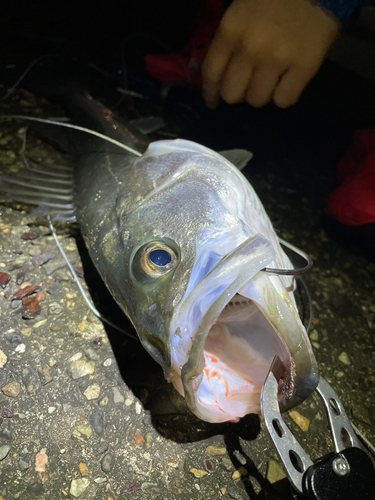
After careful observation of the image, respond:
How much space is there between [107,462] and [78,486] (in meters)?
0.14

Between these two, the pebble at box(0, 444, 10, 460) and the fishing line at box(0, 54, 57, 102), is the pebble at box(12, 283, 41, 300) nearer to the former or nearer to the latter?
the pebble at box(0, 444, 10, 460)

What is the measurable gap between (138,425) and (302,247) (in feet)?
5.91

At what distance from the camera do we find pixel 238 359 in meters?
1.46

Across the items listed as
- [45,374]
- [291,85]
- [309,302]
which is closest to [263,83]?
[291,85]

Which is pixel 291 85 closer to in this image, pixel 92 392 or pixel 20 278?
pixel 20 278

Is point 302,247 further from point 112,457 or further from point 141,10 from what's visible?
point 141,10

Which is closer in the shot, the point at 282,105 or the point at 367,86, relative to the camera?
the point at 282,105

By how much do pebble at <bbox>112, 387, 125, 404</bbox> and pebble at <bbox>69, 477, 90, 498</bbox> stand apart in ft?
1.10

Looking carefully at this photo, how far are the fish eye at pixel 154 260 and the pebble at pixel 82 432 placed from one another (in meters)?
0.76

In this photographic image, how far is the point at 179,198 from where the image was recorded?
67.7 inches

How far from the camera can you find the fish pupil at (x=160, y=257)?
146 cm

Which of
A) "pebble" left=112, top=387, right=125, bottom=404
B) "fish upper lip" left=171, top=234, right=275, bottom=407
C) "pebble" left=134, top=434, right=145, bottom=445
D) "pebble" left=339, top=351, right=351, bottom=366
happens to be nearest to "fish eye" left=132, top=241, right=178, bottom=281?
"fish upper lip" left=171, top=234, right=275, bottom=407

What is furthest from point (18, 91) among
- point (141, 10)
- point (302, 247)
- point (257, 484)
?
point (257, 484)

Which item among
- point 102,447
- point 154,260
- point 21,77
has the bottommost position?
point 102,447
